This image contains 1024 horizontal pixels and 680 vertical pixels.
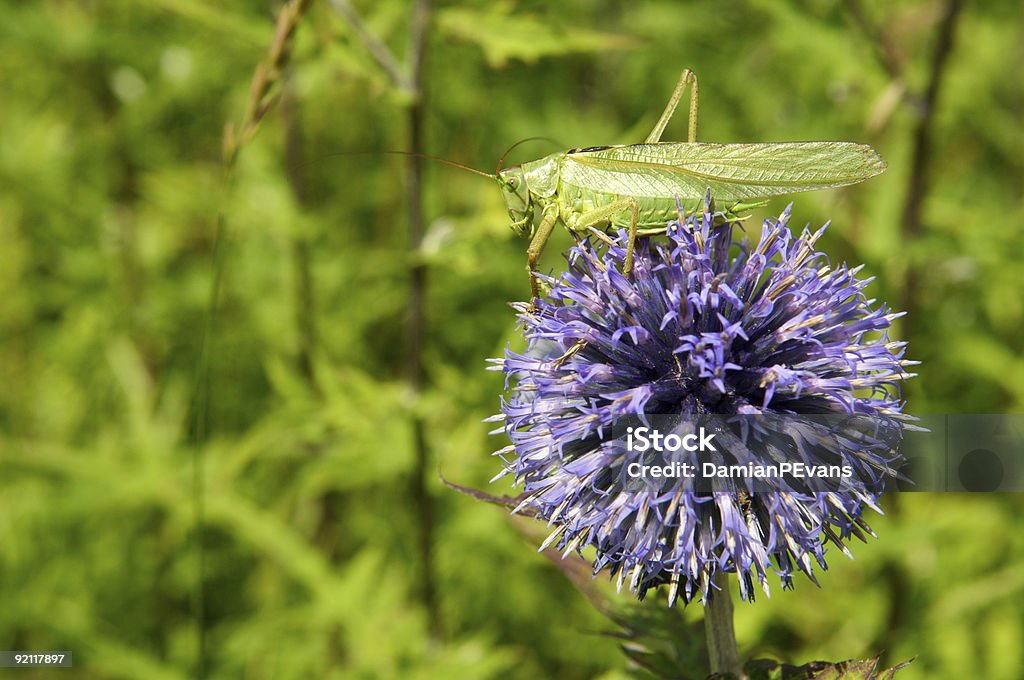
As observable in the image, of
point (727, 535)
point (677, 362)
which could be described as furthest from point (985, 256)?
point (727, 535)

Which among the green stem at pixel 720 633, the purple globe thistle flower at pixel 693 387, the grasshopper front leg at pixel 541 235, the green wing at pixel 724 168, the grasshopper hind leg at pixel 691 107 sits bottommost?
the green stem at pixel 720 633

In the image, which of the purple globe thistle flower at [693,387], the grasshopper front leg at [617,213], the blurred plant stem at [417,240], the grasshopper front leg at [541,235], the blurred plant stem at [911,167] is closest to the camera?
the purple globe thistle flower at [693,387]

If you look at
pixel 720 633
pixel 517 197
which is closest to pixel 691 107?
pixel 517 197

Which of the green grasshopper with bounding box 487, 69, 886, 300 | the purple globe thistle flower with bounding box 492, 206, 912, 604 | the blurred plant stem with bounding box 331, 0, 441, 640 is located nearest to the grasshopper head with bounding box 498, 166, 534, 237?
the green grasshopper with bounding box 487, 69, 886, 300

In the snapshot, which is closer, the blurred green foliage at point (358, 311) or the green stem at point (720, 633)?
the green stem at point (720, 633)

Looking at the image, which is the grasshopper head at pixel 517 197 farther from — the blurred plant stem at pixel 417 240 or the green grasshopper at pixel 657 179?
the blurred plant stem at pixel 417 240

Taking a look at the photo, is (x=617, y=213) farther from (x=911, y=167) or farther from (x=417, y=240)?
(x=911, y=167)

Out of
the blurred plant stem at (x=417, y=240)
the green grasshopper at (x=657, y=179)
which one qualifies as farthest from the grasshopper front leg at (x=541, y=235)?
the blurred plant stem at (x=417, y=240)
